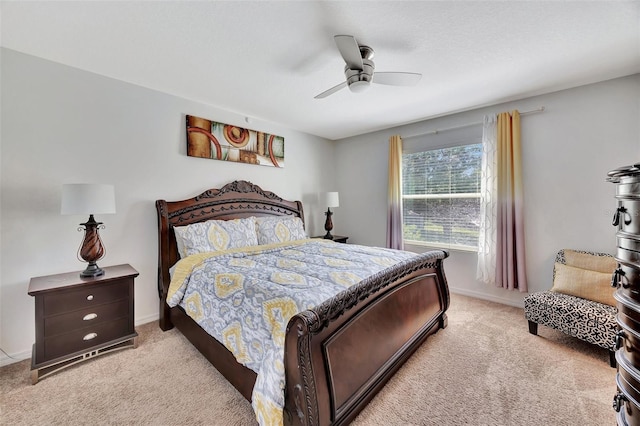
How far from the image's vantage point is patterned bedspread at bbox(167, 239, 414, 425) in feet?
4.40

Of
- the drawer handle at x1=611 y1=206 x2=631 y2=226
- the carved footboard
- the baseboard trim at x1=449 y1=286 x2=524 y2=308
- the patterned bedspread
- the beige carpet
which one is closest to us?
the drawer handle at x1=611 y1=206 x2=631 y2=226

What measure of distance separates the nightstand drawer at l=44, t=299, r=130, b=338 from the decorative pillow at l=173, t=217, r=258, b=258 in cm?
67

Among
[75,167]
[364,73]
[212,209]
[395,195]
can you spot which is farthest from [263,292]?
[395,195]

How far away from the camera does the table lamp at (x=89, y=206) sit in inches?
81.1

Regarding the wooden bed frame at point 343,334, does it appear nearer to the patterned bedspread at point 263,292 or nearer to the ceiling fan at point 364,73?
the patterned bedspread at point 263,292

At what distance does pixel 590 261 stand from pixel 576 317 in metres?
0.75

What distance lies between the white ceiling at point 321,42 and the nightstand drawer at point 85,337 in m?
2.29

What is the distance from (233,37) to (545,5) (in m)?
2.12

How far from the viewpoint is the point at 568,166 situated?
2.84 metres

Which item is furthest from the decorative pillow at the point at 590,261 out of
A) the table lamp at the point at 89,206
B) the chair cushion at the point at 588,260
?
the table lamp at the point at 89,206

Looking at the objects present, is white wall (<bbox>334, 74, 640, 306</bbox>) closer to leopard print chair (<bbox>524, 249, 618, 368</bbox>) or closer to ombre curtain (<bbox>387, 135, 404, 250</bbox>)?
leopard print chair (<bbox>524, 249, 618, 368</bbox>)

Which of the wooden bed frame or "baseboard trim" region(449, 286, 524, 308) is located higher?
the wooden bed frame

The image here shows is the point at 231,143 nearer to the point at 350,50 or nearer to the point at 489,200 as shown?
the point at 350,50

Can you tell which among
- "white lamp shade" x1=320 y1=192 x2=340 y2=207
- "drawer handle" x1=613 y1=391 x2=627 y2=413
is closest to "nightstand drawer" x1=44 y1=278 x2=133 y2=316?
"white lamp shade" x1=320 y1=192 x2=340 y2=207
